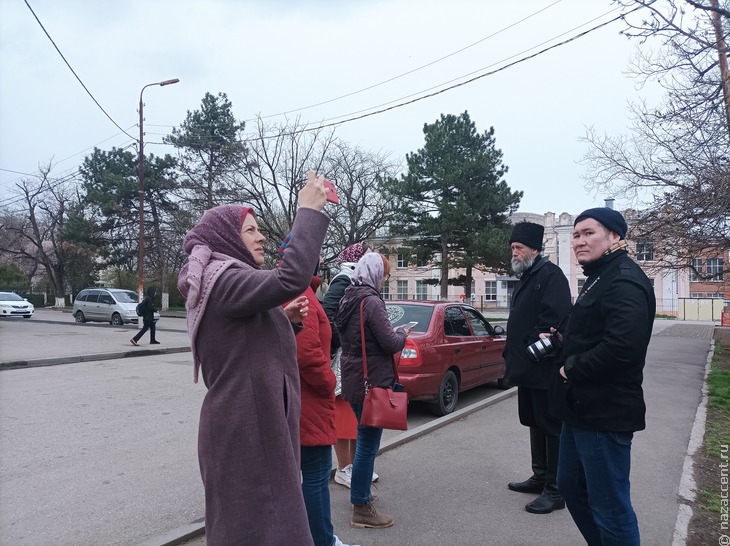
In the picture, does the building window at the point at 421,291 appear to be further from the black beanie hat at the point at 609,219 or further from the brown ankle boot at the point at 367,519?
the black beanie hat at the point at 609,219

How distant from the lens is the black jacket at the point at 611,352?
2730 mm

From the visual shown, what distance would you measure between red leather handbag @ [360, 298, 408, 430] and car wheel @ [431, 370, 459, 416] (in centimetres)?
394

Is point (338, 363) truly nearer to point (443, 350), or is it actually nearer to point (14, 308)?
point (443, 350)

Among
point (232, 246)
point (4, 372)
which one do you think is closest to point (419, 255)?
point (4, 372)

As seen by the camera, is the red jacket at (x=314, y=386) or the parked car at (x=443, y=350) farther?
the parked car at (x=443, y=350)

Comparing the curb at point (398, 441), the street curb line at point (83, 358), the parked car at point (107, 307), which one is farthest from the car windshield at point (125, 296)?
the curb at point (398, 441)

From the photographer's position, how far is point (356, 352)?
4082mm

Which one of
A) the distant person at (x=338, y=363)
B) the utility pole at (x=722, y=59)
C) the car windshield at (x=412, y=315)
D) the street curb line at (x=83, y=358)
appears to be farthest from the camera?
the street curb line at (x=83, y=358)

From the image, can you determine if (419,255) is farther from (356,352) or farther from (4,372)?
(356,352)

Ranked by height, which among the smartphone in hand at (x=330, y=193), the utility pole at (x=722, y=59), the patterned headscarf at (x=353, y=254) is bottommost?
the patterned headscarf at (x=353, y=254)

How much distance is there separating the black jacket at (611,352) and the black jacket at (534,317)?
1.34 meters

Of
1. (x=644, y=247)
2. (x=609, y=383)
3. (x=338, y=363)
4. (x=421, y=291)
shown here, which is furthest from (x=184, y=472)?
(x=421, y=291)

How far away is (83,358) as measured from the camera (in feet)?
46.1

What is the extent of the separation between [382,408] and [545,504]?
1616 mm
